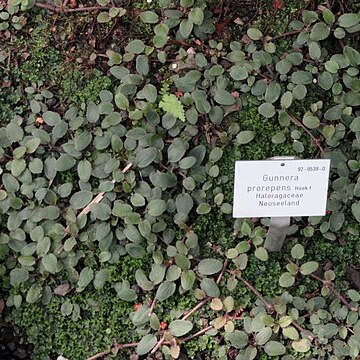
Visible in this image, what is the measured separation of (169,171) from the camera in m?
2.09

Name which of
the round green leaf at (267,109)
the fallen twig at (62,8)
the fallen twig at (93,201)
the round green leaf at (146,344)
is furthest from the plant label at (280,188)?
the fallen twig at (62,8)

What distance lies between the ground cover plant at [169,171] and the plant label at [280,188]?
0.08 m

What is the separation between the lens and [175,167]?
2.09 m

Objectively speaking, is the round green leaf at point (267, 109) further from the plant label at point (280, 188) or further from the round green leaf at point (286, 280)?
the round green leaf at point (286, 280)

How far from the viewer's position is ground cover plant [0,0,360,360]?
2074mm

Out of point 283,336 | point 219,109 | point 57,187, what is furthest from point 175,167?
point 283,336

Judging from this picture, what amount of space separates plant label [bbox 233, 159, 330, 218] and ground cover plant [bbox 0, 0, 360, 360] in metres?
0.08

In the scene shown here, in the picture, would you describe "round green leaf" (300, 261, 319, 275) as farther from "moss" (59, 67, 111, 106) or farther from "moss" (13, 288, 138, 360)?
"moss" (59, 67, 111, 106)

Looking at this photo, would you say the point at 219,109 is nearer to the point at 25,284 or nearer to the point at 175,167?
the point at 175,167

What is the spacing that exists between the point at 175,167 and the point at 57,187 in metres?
0.43

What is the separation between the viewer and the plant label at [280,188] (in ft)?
6.68

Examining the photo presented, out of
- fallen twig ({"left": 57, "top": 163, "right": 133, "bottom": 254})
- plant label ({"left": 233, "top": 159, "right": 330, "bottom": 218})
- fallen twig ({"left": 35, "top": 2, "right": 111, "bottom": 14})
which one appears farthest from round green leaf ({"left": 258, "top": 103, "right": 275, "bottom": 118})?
fallen twig ({"left": 35, "top": 2, "right": 111, "bottom": 14})

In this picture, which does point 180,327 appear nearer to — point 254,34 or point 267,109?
point 267,109

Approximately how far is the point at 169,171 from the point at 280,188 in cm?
39
